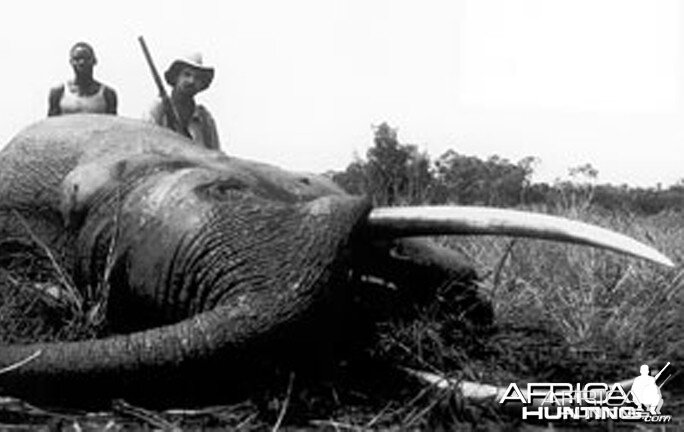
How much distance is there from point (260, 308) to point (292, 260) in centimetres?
21

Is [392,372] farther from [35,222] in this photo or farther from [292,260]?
[35,222]

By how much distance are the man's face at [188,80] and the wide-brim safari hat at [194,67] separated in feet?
0.09

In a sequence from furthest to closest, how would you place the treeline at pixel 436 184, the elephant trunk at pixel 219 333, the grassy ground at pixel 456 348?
the treeline at pixel 436 184 → the grassy ground at pixel 456 348 → the elephant trunk at pixel 219 333

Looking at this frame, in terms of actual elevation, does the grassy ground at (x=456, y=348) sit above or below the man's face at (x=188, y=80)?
below

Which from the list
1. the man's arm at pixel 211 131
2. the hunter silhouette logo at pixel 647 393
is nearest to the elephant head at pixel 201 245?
the hunter silhouette logo at pixel 647 393

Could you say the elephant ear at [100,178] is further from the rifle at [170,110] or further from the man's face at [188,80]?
the man's face at [188,80]

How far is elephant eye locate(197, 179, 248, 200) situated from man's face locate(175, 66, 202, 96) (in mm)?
4754

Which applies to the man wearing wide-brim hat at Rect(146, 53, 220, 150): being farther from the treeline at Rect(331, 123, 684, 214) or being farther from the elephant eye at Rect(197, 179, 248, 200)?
the elephant eye at Rect(197, 179, 248, 200)

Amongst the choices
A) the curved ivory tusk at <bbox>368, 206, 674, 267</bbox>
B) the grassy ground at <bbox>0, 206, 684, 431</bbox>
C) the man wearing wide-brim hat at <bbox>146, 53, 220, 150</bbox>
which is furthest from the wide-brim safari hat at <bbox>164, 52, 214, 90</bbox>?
the curved ivory tusk at <bbox>368, 206, 674, 267</bbox>

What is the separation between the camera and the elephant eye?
402 cm

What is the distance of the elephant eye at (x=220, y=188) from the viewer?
158 inches

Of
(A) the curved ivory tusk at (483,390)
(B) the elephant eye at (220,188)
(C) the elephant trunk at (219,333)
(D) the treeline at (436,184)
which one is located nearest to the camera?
(C) the elephant trunk at (219,333)

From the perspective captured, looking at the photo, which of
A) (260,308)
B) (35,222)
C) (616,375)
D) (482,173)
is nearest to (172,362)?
(260,308)

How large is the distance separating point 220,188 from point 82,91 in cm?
541
